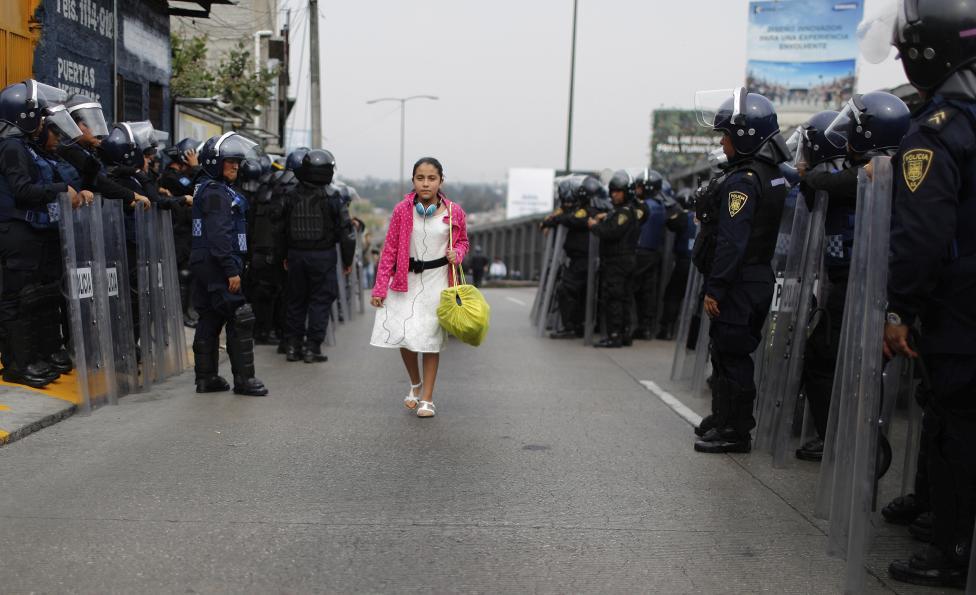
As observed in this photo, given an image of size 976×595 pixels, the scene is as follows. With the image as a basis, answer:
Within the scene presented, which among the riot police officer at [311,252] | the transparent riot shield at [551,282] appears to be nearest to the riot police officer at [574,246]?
the transparent riot shield at [551,282]

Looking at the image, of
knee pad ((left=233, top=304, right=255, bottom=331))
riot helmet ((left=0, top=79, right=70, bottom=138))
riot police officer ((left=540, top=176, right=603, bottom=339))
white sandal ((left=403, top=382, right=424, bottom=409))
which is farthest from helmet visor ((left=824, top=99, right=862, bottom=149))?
riot police officer ((left=540, top=176, right=603, bottom=339))

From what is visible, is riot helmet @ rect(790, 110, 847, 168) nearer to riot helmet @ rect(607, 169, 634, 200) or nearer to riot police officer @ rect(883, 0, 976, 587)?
riot police officer @ rect(883, 0, 976, 587)

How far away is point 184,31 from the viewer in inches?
837

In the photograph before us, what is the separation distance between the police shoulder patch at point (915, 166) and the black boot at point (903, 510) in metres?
1.72

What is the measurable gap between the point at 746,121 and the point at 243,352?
435cm

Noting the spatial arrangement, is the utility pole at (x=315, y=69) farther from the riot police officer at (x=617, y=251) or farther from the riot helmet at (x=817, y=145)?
the riot helmet at (x=817, y=145)

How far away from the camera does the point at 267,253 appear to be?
37.3 ft

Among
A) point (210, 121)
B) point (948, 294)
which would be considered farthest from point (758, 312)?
point (210, 121)

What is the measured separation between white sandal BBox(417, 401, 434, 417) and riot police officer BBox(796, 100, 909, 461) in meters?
2.73

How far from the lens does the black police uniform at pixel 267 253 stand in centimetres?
1095

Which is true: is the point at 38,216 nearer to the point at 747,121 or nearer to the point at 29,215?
the point at 29,215

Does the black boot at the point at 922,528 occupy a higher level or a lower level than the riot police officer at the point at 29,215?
lower

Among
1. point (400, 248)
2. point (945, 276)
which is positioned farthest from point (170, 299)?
point (945, 276)

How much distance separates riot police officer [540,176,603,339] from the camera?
13.5 m
